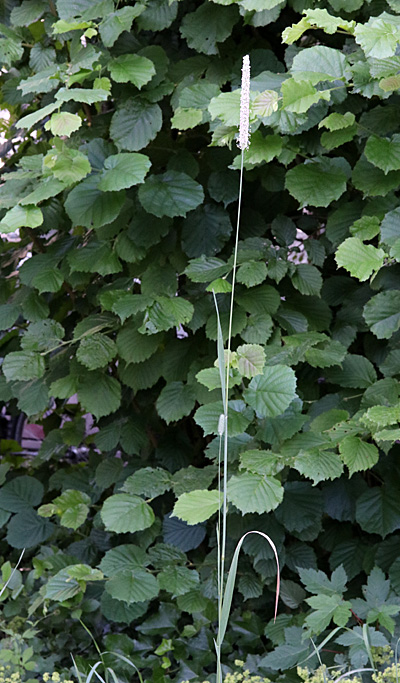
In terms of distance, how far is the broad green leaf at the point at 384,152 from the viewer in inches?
61.7

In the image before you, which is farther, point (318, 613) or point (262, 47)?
point (262, 47)

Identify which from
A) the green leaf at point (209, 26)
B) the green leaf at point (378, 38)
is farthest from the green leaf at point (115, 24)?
the green leaf at point (378, 38)

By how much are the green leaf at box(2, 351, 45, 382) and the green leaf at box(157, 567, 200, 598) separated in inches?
23.8

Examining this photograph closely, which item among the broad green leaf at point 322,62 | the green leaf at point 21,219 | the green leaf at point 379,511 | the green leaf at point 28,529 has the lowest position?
the green leaf at point 28,529

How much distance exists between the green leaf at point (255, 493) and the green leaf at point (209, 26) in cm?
106

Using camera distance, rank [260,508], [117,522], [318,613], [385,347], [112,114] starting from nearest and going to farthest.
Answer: [260,508]
[318,613]
[117,522]
[385,347]
[112,114]

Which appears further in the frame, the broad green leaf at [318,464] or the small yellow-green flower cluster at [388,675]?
the broad green leaf at [318,464]

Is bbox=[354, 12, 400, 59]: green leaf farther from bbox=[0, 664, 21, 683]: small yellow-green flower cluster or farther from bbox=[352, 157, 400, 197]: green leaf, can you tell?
bbox=[0, 664, 21, 683]: small yellow-green flower cluster

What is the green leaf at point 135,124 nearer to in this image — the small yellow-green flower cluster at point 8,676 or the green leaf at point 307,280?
the green leaf at point 307,280

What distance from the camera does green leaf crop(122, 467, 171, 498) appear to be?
70.6 inches

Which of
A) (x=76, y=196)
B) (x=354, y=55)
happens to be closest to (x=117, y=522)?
(x=76, y=196)

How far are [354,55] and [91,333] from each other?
922 millimetres

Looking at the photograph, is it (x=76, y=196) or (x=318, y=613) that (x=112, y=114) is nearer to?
(x=76, y=196)

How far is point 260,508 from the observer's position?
1455mm
